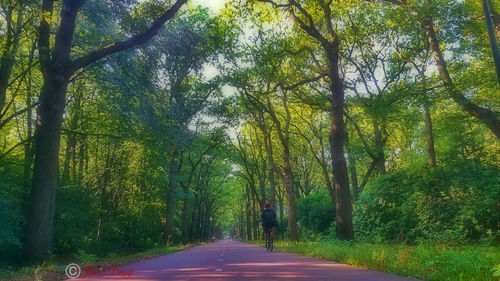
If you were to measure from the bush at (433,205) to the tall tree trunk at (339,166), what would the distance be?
10.7ft

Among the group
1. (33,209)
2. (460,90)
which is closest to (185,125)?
(33,209)

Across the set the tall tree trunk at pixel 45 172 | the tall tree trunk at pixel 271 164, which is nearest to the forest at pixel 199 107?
the tall tree trunk at pixel 45 172

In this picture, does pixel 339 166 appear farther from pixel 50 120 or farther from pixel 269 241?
pixel 50 120

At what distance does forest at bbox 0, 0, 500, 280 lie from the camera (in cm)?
1198

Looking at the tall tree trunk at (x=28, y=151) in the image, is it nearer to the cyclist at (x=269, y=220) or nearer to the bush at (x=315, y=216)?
the cyclist at (x=269, y=220)

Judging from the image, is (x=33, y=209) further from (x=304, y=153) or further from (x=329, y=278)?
(x=304, y=153)

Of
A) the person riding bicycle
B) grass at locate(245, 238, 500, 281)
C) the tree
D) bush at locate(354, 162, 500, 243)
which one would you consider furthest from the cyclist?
the tree

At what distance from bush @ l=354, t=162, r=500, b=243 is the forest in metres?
0.07

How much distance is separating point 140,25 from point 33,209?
6.42 meters

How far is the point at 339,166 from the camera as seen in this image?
1493cm

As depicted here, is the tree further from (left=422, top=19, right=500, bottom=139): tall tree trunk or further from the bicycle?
(left=422, top=19, right=500, bottom=139): tall tree trunk

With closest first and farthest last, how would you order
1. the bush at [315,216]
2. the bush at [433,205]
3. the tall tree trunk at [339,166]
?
the tall tree trunk at [339,166], the bush at [433,205], the bush at [315,216]

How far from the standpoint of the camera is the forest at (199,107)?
12.0 meters

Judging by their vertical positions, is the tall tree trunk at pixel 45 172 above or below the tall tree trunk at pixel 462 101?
below
